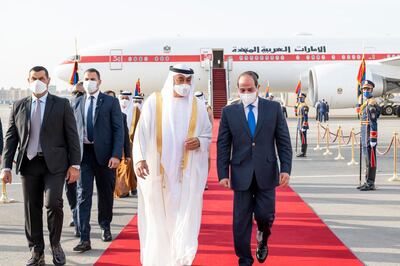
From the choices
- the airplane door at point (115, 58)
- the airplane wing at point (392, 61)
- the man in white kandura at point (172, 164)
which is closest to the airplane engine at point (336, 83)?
the airplane wing at point (392, 61)

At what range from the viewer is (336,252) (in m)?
5.37

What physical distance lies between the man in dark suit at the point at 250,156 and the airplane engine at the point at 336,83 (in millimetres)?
22093

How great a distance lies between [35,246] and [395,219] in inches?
170

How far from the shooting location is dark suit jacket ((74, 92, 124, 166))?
5.67m

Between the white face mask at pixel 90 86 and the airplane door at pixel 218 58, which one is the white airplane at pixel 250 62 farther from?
the white face mask at pixel 90 86

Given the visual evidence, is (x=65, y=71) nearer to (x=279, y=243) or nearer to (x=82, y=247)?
(x=82, y=247)

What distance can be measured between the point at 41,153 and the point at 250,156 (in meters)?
1.83

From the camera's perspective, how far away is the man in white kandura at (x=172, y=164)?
15.2 feet

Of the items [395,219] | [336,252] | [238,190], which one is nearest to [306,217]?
[395,219]

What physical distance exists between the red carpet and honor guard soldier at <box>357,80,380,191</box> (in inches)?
68.4

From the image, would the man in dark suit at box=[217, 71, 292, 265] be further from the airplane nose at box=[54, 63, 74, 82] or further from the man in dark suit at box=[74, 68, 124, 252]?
the airplane nose at box=[54, 63, 74, 82]

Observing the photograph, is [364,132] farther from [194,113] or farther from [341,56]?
[341,56]

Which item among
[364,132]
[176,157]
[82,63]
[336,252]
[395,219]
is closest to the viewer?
[176,157]

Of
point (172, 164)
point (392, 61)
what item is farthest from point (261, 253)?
point (392, 61)
